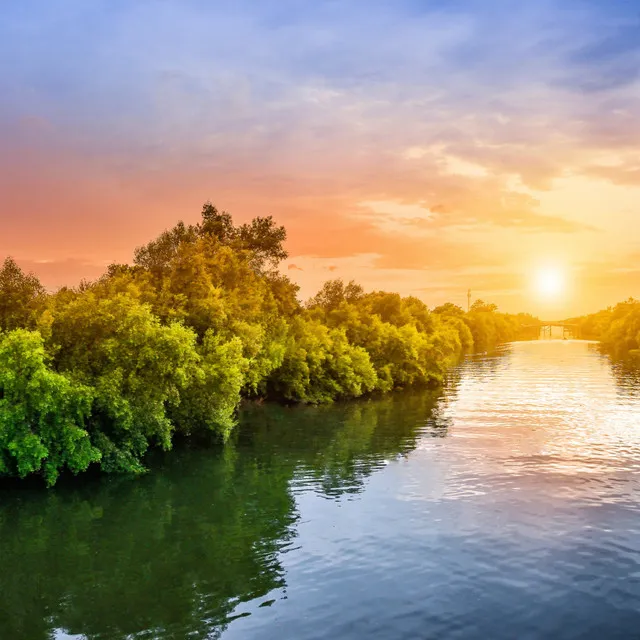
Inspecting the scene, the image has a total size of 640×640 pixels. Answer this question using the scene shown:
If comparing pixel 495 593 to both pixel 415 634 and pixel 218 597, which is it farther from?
pixel 218 597

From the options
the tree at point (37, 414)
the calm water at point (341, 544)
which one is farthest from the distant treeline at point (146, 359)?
the calm water at point (341, 544)

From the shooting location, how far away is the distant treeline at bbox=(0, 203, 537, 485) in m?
38.5

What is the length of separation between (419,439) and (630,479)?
1866 cm

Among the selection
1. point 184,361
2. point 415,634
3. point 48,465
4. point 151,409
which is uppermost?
point 184,361

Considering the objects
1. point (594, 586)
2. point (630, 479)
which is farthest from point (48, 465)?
point (630, 479)

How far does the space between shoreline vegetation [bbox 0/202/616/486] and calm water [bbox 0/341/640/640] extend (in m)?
3.25

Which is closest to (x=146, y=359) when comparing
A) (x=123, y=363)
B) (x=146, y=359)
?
(x=146, y=359)

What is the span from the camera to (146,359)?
43.8 metres

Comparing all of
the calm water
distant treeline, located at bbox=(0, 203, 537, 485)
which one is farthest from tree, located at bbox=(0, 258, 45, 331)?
the calm water

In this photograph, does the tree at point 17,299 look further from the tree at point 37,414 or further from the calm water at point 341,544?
the calm water at point 341,544

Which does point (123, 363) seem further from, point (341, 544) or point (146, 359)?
point (341, 544)

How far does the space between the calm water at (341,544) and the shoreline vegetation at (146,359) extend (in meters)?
3.25

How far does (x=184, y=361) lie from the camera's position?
148 feet

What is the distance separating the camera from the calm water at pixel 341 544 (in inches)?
988
